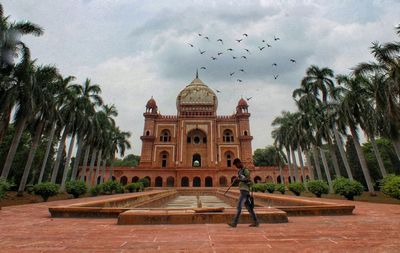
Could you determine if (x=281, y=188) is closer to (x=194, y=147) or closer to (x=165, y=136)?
(x=194, y=147)

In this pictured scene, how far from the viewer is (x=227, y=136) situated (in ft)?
160

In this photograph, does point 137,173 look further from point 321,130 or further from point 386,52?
point 386,52

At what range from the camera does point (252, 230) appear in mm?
4688

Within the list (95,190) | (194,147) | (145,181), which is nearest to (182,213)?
(95,190)

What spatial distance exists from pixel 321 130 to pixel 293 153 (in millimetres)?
7480

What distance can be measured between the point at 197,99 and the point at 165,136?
423 inches

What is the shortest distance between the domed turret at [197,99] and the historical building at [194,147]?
207 mm

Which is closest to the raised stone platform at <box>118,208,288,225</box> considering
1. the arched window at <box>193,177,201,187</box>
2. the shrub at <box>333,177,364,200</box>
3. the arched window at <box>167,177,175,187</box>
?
the shrub at <box>333,177,364,200</box>

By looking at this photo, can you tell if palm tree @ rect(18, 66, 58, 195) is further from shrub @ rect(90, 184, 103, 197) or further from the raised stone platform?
the raised stone platform

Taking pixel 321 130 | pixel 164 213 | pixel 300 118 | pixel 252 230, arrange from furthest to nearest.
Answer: pixel 300 118
pixel 321 130
pixel 164 213
pixel 252 230

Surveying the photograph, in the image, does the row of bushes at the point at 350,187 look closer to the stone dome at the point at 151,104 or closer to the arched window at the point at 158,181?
the arched window at the point at 158,181

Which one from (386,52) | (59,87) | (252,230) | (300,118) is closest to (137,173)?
(59,87)

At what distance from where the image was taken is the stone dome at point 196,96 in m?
52.2

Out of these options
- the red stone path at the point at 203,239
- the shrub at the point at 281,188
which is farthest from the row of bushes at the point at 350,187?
the red stone path at the point at 203,239
